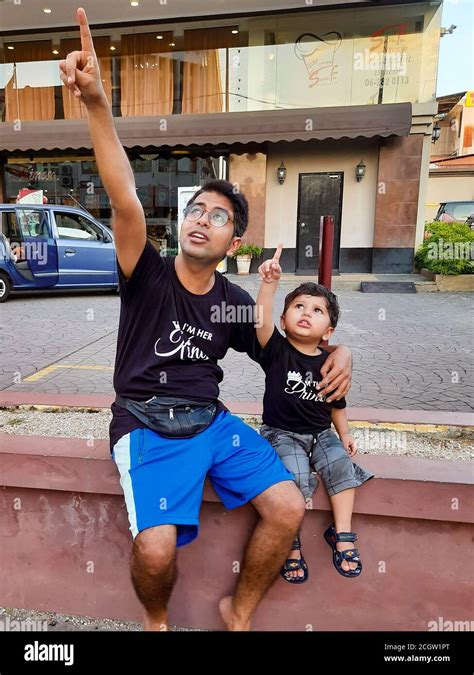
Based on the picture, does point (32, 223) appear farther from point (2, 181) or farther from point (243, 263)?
Answer: point (2, 181)

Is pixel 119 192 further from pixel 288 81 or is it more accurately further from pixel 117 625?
pixel 288 81

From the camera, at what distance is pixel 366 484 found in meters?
1.99

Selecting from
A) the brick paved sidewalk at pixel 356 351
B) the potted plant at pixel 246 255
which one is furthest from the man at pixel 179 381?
the potted plant at pixel 246 255

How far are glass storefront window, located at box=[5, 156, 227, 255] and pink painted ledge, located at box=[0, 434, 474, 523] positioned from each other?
37.7ft

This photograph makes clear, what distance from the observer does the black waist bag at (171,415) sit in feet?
6.35

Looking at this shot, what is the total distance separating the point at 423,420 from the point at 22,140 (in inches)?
504

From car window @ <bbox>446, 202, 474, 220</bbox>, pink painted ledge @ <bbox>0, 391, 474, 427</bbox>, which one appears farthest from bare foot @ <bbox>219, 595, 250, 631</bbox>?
car window @ <bbox>446, 202, 474, 220</bbox>

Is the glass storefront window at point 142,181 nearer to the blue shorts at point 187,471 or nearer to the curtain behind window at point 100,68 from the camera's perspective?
the curtain behind window at point 100,68

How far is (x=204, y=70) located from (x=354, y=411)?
12.4m

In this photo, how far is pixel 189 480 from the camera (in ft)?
6.00

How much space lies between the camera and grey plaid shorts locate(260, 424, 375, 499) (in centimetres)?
198

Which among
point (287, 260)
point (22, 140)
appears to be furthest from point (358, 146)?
point (22, 140)

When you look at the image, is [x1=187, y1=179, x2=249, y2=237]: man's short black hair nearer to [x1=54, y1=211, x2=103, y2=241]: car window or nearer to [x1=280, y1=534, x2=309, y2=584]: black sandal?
[x1=280, y1=534, x2=309, y2=584]: black sandal

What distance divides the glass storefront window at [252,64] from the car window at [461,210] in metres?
5.77
